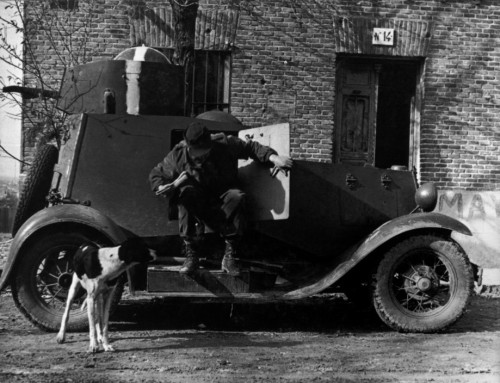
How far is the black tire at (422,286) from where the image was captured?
6.35 meters

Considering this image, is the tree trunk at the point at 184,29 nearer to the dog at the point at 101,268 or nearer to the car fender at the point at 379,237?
the car fender at the point at 379,237

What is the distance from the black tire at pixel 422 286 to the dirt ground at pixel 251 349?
156 mm

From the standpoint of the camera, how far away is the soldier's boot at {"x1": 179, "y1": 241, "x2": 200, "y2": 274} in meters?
6.23

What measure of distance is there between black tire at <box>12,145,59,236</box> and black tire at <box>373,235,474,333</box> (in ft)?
10.1

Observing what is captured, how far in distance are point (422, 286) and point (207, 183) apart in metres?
2.02

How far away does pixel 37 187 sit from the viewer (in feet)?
22.3

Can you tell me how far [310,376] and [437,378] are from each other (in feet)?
2.65

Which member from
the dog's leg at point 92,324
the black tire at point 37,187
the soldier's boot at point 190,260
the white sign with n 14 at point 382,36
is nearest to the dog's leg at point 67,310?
the dog's leg at point 92,324

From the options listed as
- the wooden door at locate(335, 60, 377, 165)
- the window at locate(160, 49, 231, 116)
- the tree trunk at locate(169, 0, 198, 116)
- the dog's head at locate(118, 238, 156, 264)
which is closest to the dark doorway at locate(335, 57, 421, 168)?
the wooden door at locate(335, 60, 377, 165)

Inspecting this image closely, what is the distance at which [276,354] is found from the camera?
5.43 m

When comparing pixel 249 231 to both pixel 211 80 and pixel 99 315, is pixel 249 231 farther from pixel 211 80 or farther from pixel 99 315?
pixel 211 80

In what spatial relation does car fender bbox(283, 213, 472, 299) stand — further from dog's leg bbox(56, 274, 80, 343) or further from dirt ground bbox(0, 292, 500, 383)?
dog's leg bbox(56, 274, 80, 343)

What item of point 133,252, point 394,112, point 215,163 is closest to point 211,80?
point 394,112

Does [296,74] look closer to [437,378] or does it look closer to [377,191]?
[377,191]
